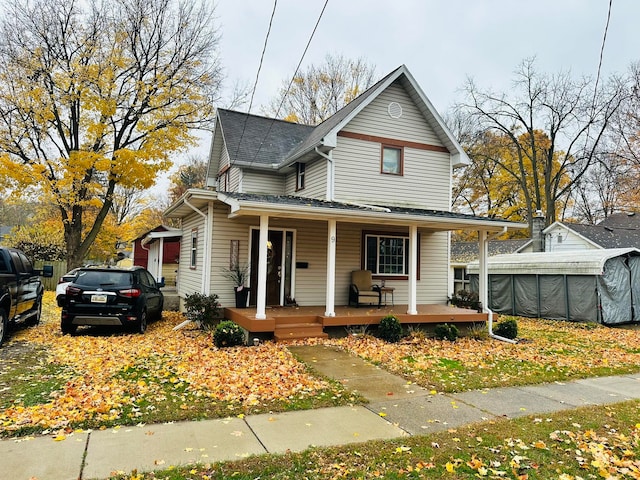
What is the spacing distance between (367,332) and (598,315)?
32.6 feet

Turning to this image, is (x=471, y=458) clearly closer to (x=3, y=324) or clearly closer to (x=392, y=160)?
(x=3, y=324)

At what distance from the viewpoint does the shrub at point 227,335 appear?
8320mm

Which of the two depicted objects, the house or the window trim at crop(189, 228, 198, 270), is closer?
the house

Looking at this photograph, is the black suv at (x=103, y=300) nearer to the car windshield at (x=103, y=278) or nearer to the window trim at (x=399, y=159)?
the car windshield at (x=103, y=278)

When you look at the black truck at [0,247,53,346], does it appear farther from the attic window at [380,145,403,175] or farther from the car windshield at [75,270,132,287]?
the attic window at [380,145,403,175]

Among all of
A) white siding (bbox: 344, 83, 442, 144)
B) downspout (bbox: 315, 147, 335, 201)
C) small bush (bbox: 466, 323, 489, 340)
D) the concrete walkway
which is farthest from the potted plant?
small bush (bbox: 466, 323, 489, 340)

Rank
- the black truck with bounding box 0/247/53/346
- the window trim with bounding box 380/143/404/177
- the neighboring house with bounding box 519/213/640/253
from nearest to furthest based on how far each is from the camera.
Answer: the black truck with bounding box 0/247/53/346 → the window trim with bounding box 380/143/404/177 → the neighboring house with bounding box 519/213/640/253

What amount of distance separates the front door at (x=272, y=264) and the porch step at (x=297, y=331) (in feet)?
7.17

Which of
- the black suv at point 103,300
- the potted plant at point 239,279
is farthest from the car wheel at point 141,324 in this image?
the potted plant at point 239,279

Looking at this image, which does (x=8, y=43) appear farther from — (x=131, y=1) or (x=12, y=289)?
(x=12, y=289)

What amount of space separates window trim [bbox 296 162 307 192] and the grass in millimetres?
10204

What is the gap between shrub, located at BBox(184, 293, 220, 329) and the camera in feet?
32.8

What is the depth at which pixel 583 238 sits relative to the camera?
2178 centimetres

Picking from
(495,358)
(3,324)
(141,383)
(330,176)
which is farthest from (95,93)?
(495,358)
